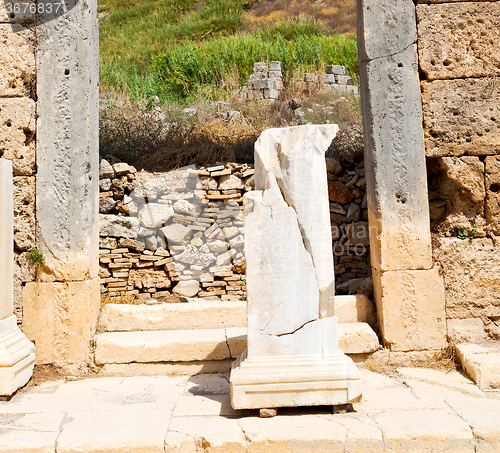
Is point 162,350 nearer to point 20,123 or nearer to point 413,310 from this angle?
point 413,310

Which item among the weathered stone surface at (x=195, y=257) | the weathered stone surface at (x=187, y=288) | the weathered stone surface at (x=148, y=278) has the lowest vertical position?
the weathered stone surface at (x=187, y=288)

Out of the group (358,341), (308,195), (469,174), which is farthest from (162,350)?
(469,174)

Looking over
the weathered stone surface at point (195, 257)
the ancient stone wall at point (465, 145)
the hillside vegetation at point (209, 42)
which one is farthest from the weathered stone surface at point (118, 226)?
the hillside vegetation at point (209, 42)

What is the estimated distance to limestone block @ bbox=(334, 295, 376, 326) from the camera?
12.6 feet

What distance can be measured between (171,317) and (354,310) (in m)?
1.66

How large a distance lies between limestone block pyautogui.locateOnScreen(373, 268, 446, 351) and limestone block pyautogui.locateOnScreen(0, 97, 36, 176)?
3.21 metres

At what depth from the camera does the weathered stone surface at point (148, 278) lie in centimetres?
539

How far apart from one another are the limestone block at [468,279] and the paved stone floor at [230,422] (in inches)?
26.5

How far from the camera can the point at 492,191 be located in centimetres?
368

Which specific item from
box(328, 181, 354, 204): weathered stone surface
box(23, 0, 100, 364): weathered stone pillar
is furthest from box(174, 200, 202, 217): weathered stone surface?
box(23, 0, 100, 364): weathered stone pillar

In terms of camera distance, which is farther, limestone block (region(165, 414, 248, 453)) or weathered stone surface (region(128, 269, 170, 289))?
weathered stone surface (region(128, 269, 170, 289))

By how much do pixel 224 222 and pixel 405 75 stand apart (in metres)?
2.98

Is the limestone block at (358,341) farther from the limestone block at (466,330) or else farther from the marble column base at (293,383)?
the marble column base at (293,383)

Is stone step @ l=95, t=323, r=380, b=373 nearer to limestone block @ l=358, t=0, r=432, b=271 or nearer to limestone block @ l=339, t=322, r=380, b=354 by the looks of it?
limestone block @ l=339, t=322, r=380, b=354
